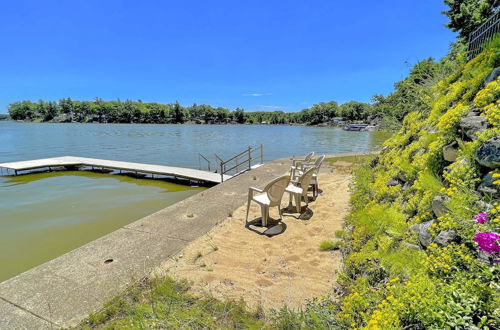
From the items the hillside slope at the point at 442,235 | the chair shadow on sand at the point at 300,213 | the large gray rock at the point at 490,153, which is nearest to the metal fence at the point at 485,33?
the hillside slope at the point at 442,235

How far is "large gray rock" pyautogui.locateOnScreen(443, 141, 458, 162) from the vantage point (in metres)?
2.14

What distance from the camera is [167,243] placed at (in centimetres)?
345

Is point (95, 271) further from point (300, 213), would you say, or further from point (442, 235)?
point (442, 235)

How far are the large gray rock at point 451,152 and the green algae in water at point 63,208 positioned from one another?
19.3 feet

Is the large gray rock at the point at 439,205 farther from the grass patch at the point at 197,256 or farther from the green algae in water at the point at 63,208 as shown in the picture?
the green algae in water at the point at 63,208

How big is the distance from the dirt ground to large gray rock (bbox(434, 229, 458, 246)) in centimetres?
116

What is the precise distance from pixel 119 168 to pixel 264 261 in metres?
9.92

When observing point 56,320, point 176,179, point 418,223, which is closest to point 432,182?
point 418,223

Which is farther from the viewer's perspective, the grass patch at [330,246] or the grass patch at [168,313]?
the grass patch at [330,246]

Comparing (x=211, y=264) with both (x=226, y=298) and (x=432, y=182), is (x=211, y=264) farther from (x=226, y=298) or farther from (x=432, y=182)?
(x=432, y=182)

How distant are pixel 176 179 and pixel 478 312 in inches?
377

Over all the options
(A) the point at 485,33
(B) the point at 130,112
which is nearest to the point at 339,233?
(A) the point at 485,33

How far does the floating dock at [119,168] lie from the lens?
30.4 feet

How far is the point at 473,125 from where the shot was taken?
2.01m
